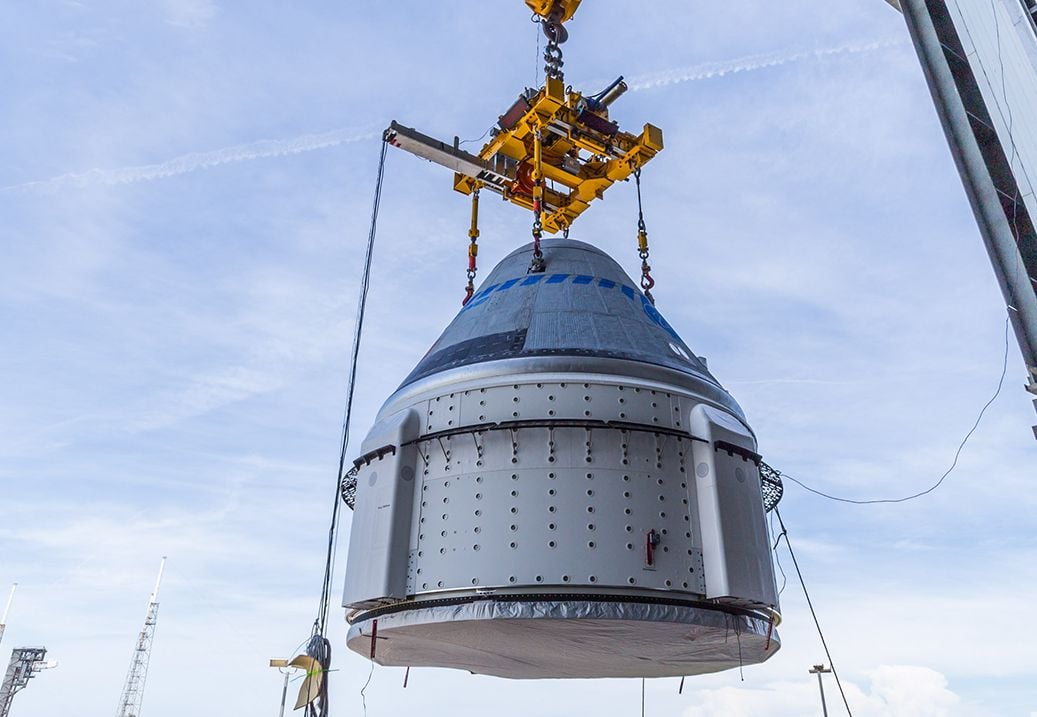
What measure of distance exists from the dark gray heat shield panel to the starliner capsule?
60 mm

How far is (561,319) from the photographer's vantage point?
37.3 ft

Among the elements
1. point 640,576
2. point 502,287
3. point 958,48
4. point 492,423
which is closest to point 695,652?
point 640,576

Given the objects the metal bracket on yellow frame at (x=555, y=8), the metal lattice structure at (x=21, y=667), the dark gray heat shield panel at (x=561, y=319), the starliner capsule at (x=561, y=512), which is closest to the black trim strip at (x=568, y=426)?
the starliner capsule at (x=561, y=512)

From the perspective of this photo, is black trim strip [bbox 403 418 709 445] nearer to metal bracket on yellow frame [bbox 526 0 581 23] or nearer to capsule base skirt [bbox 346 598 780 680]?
capsule base skirt [bbox 346 598 780 680]

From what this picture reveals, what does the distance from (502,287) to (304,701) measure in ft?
23.4

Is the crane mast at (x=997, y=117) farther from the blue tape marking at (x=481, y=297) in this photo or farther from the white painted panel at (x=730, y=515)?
the blue tape marking at (x=481, y=297)

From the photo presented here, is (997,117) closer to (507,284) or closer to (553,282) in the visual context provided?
(553,282)

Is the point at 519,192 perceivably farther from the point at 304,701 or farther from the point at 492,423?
the point at 304,701

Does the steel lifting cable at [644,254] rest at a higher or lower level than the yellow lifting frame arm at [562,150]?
lower

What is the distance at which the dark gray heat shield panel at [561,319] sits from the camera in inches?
424

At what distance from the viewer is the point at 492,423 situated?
970 centimetres

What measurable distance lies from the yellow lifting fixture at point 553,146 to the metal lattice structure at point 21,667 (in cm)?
7120

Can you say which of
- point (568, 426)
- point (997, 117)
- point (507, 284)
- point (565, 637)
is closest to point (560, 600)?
point (565, 637)

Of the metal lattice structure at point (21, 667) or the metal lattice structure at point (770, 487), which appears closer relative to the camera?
the metal lattice structure at point (770, 487)
